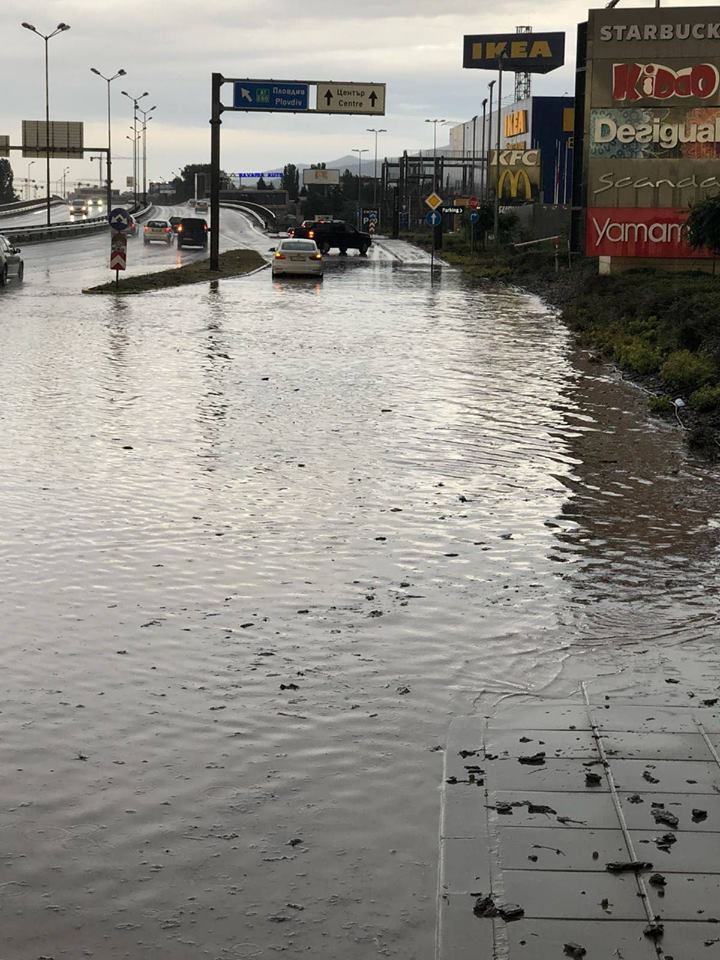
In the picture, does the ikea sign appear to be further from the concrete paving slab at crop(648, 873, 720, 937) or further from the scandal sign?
the concrete paving slab at crop(648, 873, 720, 937)

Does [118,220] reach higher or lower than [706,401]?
higher

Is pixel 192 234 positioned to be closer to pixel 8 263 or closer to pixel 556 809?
pixel 8 263

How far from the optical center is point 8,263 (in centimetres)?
4241

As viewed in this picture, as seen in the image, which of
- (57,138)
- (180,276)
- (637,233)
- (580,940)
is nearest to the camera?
(580,940)

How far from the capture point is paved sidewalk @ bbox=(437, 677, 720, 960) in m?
4.54

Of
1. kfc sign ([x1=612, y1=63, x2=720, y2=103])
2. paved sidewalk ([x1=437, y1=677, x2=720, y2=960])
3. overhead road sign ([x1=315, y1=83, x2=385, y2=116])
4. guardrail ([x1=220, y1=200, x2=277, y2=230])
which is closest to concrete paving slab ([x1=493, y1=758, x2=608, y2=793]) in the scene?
paved sidewalk ([x1=437, y1=677, x2=720, y2=960])

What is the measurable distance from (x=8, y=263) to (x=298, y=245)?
10631mm

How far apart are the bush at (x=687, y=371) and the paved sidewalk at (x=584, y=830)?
498 inches

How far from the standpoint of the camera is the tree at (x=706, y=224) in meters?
38.0

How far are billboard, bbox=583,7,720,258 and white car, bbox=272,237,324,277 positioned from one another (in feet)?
31.7

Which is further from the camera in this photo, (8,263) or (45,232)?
(45,232)

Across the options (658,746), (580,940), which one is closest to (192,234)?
(658,746)

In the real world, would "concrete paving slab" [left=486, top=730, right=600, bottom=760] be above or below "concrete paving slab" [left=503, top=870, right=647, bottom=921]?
above

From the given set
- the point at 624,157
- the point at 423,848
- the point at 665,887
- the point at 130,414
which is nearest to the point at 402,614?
the point at 423,848
